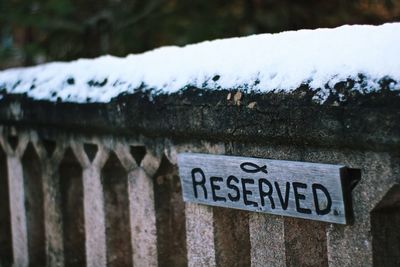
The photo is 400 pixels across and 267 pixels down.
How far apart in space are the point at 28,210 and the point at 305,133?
1.95 meters

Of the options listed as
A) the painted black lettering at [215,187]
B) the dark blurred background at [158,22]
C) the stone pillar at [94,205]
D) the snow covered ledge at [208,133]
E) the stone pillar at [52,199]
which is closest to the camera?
the snow covered ledge at [208,133]

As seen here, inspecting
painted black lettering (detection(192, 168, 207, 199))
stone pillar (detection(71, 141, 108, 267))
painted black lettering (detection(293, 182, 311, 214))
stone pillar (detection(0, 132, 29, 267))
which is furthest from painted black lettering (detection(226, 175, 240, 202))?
stone pillar (detection(0, 132, 29, 267))

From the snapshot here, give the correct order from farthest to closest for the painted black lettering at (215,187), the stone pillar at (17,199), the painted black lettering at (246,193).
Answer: the stone pillar at (17,199)
the painted black lettering at (215,187)
the painted black lettering at (246,193)

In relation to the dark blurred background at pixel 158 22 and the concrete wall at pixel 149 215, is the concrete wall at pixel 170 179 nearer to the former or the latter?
the concrete wall at pixel 149 215

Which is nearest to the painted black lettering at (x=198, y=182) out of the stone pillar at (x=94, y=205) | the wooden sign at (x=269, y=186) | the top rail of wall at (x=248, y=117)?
the wooden sign at (x=269, y=186)

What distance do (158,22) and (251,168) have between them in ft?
11.2

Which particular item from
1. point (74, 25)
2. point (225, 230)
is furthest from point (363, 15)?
point (225, 230)

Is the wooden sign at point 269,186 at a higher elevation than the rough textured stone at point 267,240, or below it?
higher

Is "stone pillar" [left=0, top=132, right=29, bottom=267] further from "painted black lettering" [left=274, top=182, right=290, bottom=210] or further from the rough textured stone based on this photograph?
"painted black lettering" [left=274, top=182, right=290, bottom=210]

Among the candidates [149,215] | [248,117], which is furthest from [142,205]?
[248,117]

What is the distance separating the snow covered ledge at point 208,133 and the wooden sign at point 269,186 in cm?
4

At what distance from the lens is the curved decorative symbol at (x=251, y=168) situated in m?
2.12

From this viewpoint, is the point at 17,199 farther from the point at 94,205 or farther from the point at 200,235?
the point at 200,235

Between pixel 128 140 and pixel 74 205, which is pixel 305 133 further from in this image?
pixel 74 205
